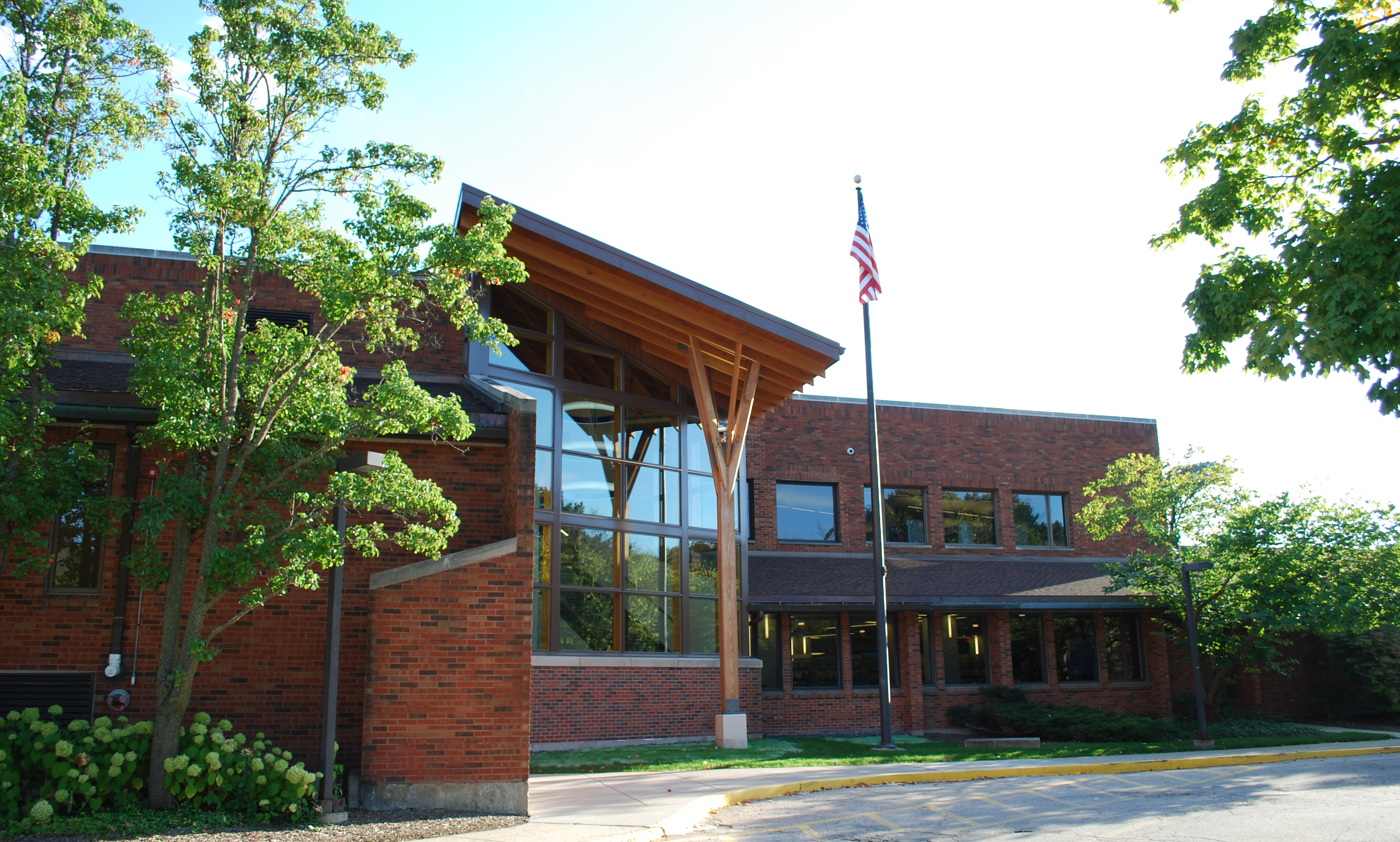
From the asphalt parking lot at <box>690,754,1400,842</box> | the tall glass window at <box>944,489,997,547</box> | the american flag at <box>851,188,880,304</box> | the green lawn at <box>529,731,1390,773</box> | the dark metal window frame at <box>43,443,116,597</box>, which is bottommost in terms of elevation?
the green lawn at <box>529,731,1390,773</box>

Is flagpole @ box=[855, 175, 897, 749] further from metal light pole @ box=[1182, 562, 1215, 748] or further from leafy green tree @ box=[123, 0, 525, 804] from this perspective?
leafy green tree @ box=[123, 0, 525, 804]

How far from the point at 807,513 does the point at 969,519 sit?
434 cm

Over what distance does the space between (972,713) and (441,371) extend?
44.0 feet

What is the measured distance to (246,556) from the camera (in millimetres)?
8664

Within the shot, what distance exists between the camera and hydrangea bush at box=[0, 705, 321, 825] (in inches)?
326

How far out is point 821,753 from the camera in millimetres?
15562

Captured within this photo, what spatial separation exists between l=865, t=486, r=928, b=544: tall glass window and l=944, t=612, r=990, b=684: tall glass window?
2097 mm

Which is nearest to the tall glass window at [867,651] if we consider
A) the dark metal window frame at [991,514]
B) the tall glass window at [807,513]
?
the tall glass window at [807,513]

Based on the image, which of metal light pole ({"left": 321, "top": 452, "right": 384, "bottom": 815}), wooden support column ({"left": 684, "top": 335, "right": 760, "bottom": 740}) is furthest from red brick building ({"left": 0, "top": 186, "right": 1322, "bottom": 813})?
metal light pole ({"left": 321, "top": 452, "right": 384, "bottom": 815})

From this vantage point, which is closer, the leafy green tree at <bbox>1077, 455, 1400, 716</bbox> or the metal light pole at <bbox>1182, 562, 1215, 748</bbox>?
the metal light pole at <bbox>1182, 562, 1215, 748</bbox>

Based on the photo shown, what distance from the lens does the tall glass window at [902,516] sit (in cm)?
2267

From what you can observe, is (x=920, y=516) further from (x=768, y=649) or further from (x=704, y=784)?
(x=704, y=784)

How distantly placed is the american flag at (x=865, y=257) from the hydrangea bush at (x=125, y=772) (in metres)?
11.7

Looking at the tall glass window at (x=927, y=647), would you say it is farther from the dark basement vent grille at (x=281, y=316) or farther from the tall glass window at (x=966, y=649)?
the dark basement vent grille at (x=281, y=316)
